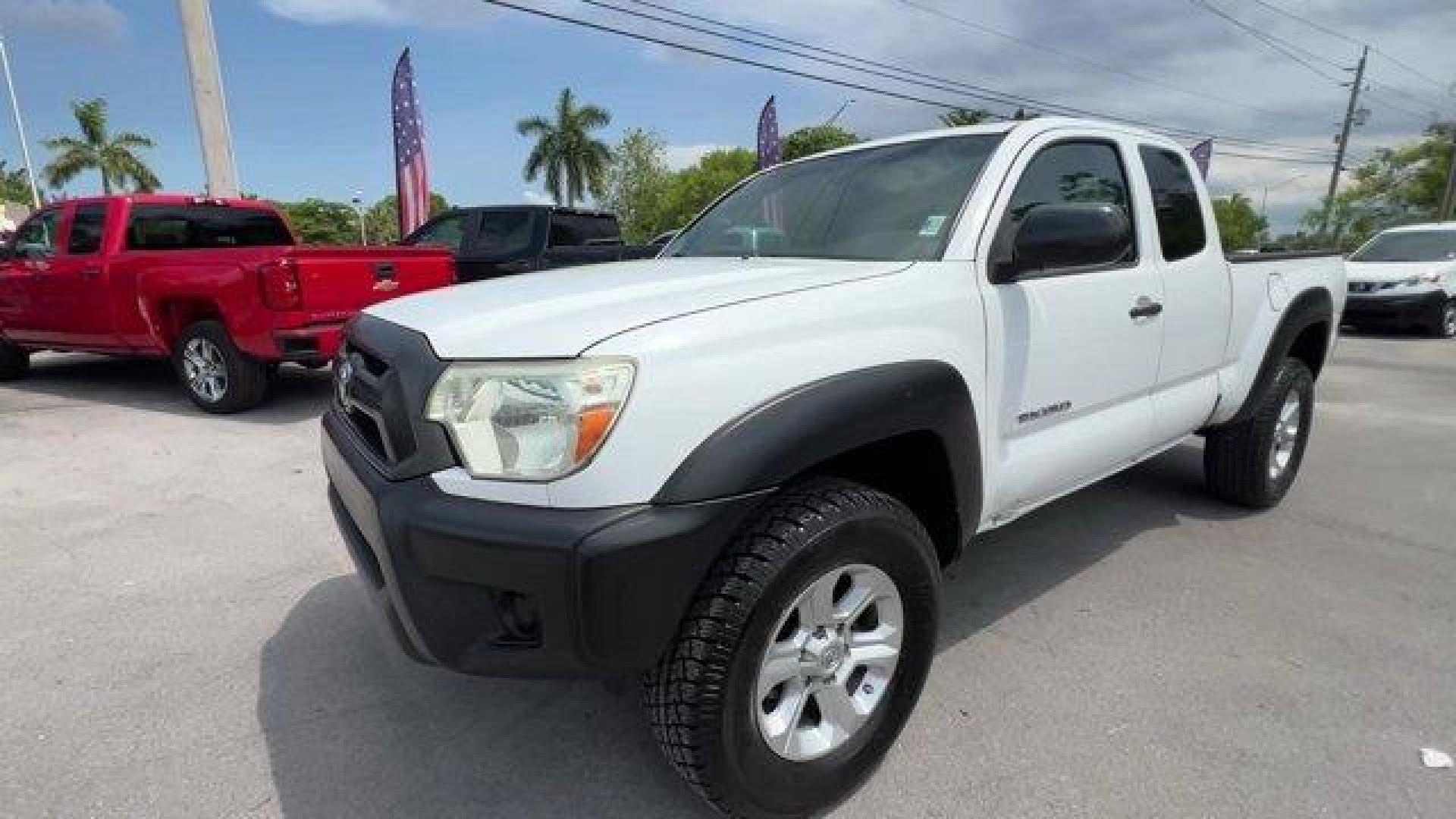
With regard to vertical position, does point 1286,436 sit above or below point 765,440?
below

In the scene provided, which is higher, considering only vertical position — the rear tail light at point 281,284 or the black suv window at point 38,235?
the black suv window at point 38,235

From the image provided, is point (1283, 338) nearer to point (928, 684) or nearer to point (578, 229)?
point (928, 684)

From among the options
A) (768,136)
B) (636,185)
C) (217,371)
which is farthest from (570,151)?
(217,371)

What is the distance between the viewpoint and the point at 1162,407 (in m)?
3.16

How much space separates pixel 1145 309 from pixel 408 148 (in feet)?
48.0

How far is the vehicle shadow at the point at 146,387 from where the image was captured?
6562 mm

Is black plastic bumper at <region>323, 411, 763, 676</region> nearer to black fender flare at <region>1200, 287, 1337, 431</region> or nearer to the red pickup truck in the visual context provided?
black fender flare at <region>1200, 287, 1337, 431</region>

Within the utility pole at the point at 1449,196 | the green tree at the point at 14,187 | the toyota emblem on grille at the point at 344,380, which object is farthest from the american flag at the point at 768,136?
the green tree at the point at 14,187

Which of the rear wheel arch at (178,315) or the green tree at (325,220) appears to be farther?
the green tree at (325,220)

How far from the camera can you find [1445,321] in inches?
477

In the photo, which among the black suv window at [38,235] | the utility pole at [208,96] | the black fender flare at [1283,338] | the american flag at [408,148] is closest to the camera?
the black fender flare at [1283,338]

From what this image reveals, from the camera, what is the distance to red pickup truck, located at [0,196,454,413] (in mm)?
5883

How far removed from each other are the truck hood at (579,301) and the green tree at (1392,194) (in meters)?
51.2

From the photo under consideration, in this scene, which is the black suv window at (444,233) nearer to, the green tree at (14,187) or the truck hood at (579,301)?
the truck hood at (579,301)
